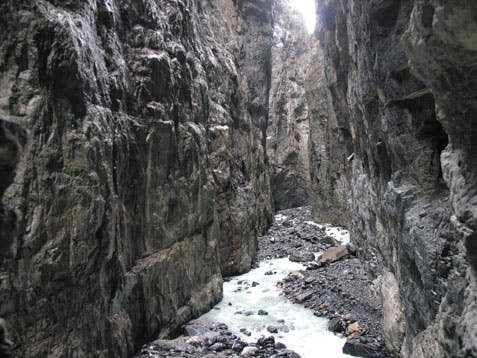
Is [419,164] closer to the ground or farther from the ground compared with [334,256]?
farther from the ground

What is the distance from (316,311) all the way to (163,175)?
6.11 metres

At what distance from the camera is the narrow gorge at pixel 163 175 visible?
15.2 ft

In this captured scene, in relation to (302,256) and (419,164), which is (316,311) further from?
(419,164)

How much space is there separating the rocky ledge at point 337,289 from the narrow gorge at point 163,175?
258 mm

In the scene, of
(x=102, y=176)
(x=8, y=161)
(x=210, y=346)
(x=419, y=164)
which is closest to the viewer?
(x=8, y=161)

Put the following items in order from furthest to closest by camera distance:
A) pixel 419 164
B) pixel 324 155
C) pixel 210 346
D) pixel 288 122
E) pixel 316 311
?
pixel 288 122, pixel 324 155, pixel 316 311, pixel 210 346, pixel 419 164

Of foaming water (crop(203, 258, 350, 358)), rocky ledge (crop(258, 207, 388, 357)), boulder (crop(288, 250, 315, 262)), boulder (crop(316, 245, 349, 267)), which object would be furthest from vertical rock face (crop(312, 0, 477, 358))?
boulder (crop(288, 250, 315, 262))

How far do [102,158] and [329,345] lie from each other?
6.91 meters

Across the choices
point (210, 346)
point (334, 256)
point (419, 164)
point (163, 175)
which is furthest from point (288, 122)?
point (419, 164)

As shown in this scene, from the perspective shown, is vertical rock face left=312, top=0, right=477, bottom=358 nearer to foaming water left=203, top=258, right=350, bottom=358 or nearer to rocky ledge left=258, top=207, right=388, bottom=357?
rocky ledge left=258, top=207, right=388, bottom=357

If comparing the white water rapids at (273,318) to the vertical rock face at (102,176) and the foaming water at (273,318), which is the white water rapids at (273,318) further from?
the vertical rock face at (102,176)

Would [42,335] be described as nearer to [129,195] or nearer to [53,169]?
[53,169]

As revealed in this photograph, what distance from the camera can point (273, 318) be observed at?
40.0 feet

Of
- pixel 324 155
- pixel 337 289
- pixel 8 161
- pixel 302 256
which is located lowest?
pixel 337 289
